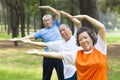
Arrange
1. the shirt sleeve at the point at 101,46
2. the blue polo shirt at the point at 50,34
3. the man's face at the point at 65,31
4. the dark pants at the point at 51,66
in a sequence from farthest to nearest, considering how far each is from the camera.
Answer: the blue polo shirt at the point at 50,34
the dark pants at the point at 51,66
the man's face at the point at 65,31
the shirt sleeve at the point at 101,46

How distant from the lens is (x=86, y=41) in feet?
13.8

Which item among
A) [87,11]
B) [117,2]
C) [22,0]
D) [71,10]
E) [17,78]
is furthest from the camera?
[71,10]

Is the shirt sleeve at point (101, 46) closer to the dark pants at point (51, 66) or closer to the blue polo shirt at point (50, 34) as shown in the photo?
the dark pants at point (51, 66)

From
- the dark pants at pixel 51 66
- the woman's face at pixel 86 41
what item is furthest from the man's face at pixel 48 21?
the woman's face at pixel 86 41

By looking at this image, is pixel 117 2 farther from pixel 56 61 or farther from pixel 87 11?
pixel 56 61

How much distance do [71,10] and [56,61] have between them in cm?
3113

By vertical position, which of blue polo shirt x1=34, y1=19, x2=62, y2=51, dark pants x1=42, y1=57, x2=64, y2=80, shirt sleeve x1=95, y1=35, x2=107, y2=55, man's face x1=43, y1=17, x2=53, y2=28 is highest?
man's face x1=43, y1=17, x2=53, y2=28

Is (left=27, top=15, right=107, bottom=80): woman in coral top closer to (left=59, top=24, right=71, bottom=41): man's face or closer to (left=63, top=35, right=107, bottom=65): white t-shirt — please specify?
(left=63, top=35, right=107, bottom=65): white t-shirt

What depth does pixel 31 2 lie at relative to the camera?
1574 inches

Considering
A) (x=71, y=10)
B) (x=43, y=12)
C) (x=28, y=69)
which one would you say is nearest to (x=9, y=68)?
(x=28, y=69)

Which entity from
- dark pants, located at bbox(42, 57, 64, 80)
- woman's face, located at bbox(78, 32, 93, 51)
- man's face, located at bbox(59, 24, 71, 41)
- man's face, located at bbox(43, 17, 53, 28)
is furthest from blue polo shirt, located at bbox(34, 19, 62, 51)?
woman's face, located at bbox(78, 32, 93, 51)

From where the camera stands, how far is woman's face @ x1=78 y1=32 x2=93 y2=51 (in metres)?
4.21

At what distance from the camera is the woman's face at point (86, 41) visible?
4215 mm

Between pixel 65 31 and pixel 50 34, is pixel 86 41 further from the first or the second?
pixel 50 34
